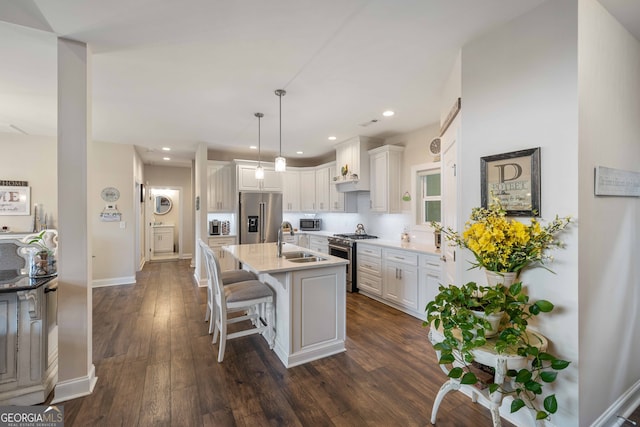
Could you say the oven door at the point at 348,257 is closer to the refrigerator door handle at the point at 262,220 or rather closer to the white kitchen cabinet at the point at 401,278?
the white kitchen cabinet at the point at 401,278

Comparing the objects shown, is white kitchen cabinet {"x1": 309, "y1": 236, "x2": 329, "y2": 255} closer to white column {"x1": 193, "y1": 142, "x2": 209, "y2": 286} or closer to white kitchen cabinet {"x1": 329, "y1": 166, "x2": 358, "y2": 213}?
white kitchen cabinet {"x1": 329, "y1": 166, "x2": 358, "y2": 213}

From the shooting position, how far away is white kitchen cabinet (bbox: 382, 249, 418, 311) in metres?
3.61

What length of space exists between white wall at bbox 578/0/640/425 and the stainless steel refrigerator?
16.1 ft

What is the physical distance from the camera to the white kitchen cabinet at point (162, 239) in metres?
7.98

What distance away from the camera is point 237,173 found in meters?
5.51

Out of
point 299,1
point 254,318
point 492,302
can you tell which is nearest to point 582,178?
point 492,302

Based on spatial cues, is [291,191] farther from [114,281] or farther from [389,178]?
[114,281]

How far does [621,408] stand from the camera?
6.12 ft

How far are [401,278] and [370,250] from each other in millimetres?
716

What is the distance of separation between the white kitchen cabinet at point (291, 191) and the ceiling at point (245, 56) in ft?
7.86

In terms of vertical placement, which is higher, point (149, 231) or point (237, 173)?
point (237, 173)

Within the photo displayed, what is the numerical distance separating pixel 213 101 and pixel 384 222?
3283mm

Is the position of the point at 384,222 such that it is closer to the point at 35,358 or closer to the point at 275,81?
the point at 275,81

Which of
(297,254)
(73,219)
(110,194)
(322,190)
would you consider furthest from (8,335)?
(322,190)
